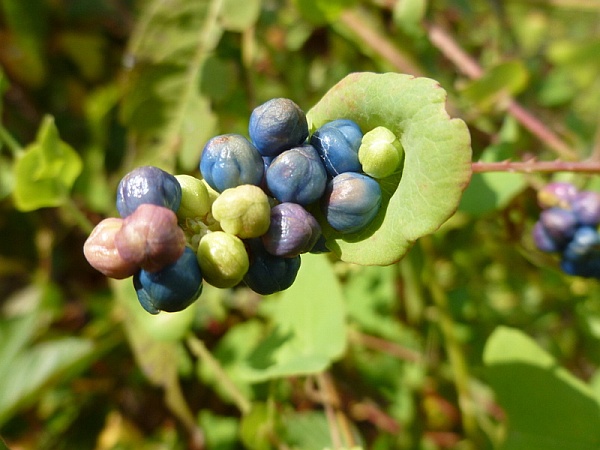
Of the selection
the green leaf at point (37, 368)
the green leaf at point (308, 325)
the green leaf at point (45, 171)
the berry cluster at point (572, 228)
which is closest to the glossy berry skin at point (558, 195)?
the berry cluster at point (572, 228)

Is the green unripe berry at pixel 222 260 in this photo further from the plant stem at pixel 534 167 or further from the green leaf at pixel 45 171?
the green leaf at pixel 45 171

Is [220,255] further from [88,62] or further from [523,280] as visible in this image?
[88,62]

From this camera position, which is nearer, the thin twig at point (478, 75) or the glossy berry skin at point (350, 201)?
the glossy berry skin at point (350, 201)

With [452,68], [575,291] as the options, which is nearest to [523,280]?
[575,291]

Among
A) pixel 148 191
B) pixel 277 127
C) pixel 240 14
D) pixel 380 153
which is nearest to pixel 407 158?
pixel 380 153

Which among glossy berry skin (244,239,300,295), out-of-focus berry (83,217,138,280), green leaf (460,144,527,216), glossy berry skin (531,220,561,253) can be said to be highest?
out-of-focus berry (83,217,138,280)

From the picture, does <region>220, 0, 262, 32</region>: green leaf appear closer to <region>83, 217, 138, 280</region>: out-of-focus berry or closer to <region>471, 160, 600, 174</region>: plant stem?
<region>471, 160, 600, 174</region>: plant stem

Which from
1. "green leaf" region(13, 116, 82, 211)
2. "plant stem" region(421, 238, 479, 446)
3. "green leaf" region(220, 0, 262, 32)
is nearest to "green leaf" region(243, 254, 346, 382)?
"plant stem" region(421, 238, 479, 446)

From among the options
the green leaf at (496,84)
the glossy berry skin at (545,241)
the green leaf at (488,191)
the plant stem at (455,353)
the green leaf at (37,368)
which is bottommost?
the green leaf at (37,368)
